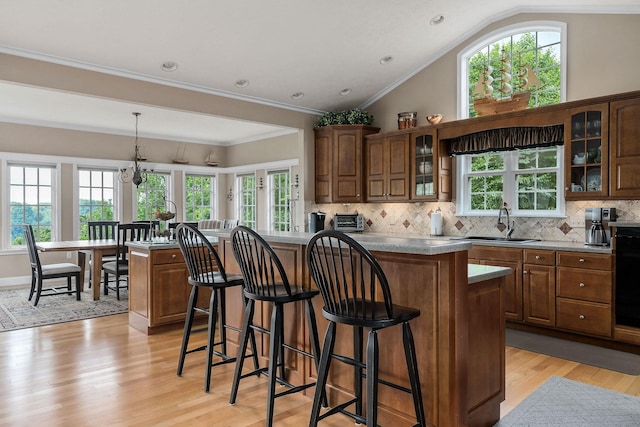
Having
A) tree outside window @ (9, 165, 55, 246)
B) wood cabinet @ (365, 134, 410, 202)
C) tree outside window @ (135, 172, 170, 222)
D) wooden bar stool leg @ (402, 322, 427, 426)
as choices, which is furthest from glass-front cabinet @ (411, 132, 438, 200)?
tree outside window @ (9, 165, 55, 246)

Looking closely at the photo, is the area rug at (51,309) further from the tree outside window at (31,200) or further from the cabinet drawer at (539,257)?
the cabinet drawer at (539,257)

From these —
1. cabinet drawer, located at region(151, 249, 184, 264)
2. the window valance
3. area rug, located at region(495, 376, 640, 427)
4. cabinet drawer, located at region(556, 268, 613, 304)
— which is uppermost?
the window valance

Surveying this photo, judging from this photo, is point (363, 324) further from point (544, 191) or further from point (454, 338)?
point (544, 191)

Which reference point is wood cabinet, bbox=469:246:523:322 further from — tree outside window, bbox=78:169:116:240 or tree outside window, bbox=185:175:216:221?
tree outside window, bbox=78:169:116:240

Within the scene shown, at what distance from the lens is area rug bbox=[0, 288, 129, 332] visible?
482 centimetres

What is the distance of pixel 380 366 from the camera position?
8.04 ft

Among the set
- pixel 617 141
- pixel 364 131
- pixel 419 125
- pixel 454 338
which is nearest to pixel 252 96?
pixel 364 131

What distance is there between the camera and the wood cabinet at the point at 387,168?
5.62 metres

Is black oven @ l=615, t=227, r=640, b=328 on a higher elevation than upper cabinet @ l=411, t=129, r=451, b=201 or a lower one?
lower

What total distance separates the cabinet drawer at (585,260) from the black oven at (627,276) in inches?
3.2

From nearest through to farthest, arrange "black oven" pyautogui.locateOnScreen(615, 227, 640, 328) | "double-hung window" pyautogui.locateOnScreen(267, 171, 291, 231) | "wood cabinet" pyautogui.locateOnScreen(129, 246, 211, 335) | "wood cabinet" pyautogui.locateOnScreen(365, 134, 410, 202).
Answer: "black oven" pyautogui.locateOnScreen(615, 227, 640, 328), "wood cabinet" pyautogui.locateOnScreen(129, 246, 211, 335), "wood cabinet" pyautogui.locateOnScreen(365, 134, 410, 202), "double-hung window" pyautogui.locateOnScreen(267, 171, 291, 231)

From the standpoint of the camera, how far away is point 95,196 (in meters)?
7.89

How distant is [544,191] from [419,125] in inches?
70.1

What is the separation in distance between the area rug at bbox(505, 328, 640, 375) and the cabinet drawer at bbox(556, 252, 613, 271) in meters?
0.68
